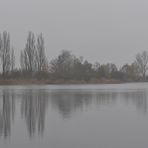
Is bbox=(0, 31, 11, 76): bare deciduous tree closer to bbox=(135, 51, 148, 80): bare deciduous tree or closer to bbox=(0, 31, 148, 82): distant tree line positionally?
bbox=(0, 31, 148, 82): distant tree line

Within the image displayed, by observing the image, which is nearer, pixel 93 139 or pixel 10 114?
pixel 93 139

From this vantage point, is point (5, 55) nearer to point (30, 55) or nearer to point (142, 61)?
point (30, 55)

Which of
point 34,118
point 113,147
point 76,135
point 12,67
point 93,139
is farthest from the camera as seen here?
point 12,67

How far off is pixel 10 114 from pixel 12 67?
181ft

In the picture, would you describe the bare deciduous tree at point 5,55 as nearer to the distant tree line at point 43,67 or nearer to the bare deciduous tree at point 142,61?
the distant tree line at point 43,67

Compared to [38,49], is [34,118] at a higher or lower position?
lower

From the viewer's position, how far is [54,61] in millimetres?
86062

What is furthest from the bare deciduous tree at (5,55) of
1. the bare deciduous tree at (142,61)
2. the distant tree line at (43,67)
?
→ the bare deciduous tree at (142,61)

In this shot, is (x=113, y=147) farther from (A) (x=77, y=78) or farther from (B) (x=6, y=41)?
(A) (x=77, y=78)

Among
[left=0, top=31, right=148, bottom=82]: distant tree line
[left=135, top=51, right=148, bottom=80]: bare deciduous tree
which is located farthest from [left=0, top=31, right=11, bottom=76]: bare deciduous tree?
[left=135, top=51, right=148, bottom=80]: bare deciduous tree

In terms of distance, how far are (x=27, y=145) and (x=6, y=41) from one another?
57661 mm

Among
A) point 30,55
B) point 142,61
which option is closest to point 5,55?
point 30,55

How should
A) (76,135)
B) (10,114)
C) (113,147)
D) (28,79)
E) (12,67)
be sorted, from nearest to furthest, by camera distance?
(113,147) → (76,135) → (10,114) → (28,79) → (12,67)

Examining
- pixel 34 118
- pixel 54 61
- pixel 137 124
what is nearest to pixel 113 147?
A: pixel 137 124
